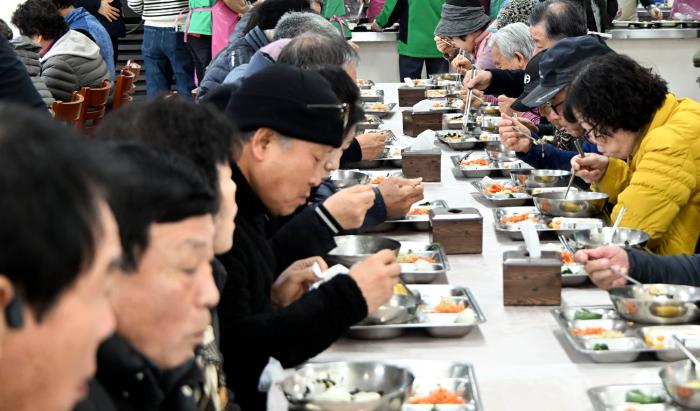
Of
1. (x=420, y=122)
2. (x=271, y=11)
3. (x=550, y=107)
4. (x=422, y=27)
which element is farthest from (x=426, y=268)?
(x=422, y=27)

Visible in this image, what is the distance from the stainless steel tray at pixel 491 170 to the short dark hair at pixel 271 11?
1.07m

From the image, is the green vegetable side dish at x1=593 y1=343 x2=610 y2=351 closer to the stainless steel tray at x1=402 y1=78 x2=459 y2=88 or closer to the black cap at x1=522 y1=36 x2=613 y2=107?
the black cap at x1=522 y1=36 x2=613 y2=107

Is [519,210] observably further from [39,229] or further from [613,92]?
[39,229]

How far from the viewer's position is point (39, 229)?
82 cm

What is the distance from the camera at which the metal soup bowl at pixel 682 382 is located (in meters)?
1.86

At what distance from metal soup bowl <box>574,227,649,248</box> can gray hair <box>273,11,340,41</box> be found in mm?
1476

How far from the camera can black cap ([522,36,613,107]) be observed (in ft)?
13.3

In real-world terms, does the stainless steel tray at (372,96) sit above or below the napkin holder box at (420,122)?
below

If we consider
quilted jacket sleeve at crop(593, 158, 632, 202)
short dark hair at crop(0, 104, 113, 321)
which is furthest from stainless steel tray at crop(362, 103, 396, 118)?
short dark hair at crop(0, 104, 113, 321)

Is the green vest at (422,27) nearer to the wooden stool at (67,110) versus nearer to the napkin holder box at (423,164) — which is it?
the wooden stool at (67,110)

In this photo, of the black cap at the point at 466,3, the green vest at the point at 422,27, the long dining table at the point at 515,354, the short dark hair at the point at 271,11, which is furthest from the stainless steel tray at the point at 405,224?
the green vest at the point at 422,27

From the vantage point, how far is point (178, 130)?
164cm

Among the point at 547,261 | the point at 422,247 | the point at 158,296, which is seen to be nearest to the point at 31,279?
the point at 158,296

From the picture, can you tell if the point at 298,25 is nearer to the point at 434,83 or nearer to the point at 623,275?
the point at 623,275
